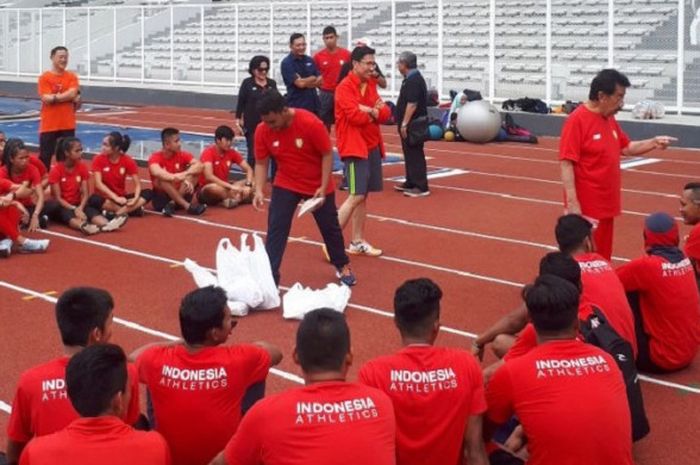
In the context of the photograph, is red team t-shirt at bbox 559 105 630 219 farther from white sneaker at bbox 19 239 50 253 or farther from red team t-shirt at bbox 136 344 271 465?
white sneaker at bbox 19 239 50 253

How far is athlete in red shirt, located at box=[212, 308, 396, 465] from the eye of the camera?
3582 mm

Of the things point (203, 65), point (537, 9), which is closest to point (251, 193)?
point (537, 9)

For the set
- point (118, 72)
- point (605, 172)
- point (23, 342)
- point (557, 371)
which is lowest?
point (23, 342)

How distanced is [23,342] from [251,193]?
5.75m

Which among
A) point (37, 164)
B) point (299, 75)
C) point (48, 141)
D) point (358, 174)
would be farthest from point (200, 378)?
point (299, 75)

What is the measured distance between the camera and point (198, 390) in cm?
445

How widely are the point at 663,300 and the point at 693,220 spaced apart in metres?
1.26

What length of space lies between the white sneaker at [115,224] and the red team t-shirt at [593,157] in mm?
5557

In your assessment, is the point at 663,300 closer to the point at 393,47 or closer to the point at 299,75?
the point at 299,75

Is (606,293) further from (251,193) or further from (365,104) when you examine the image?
(251,193)

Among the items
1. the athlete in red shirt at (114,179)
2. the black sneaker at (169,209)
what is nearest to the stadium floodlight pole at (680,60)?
the black sneaker at (169,209)

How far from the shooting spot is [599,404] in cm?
413

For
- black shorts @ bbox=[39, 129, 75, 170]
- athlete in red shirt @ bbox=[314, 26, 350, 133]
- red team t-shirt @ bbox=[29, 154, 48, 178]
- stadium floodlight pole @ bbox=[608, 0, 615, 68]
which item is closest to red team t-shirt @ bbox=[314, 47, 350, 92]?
athlete in red shirt @ bbox=[314, 26, 350, 133]

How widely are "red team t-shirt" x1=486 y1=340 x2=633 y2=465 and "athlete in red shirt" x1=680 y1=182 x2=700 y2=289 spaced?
10.1 feet
